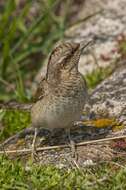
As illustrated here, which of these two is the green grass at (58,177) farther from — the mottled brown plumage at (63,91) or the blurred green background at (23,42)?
the blurred green background at (23,42)

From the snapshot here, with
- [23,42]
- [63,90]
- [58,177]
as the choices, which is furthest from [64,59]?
[23,42]

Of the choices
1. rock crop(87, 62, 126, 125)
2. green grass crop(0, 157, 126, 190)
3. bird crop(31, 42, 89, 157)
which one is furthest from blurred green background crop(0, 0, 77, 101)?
green grass crop(0, 157, 126, 190)

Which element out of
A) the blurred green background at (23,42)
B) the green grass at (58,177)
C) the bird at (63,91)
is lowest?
the green grass at (58,177)

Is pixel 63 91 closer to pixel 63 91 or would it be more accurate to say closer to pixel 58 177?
pixel 63 91

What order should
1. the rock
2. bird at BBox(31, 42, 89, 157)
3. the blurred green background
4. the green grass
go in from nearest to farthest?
the green grass → bird at BBox(31, 42, 89, 157) → the rock → the blurred green background

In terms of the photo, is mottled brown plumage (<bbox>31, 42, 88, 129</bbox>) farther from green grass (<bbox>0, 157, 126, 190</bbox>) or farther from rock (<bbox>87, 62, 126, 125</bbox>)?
rock (<bbox>87, 62, 126, 125</bbox>)

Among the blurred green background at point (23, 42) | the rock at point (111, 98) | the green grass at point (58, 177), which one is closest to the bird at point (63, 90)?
the green grass at point (58, 177)

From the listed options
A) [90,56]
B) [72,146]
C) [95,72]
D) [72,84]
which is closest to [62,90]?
[72,84]
